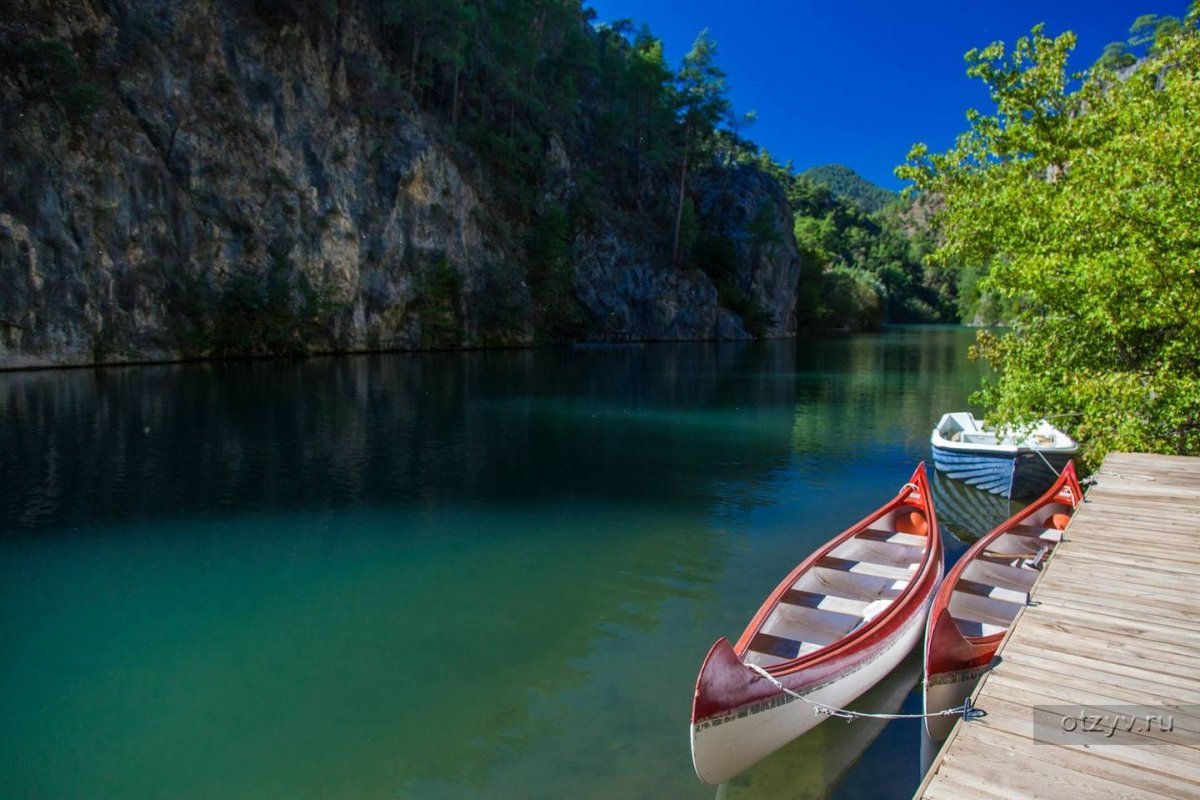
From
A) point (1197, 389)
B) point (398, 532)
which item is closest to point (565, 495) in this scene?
point (398, 532)

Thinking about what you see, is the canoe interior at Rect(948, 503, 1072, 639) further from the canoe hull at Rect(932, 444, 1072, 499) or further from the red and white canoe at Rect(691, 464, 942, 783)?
the canoe hull at Rect(932, 444, 1072, 499)

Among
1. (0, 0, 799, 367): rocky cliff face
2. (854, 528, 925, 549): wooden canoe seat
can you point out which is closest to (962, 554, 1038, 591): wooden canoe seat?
(854, 528, 925, 549): wooden canoe seat

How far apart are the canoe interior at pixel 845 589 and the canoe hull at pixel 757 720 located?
35 centimetres

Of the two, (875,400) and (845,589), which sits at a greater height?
(875,400)

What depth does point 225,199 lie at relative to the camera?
126 feet

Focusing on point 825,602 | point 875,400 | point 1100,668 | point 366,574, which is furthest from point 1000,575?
point 875,400

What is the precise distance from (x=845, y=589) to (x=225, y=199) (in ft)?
130

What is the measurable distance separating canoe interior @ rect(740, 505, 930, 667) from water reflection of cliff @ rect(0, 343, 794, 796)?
1071 mm

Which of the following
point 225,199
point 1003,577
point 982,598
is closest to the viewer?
point 982,598

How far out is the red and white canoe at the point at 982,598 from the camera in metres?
5.68

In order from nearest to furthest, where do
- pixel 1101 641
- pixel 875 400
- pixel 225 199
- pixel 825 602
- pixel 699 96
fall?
pixel 1101 641 → pixel 825 602 → pixel 875 400 → pixel 225 199 → pixel 699 96

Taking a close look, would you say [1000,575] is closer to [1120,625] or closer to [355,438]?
[1120,625]

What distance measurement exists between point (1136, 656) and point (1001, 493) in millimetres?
10004

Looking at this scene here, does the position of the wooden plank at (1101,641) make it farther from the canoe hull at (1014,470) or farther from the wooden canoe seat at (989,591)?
the canoe hull at (1014,470)
